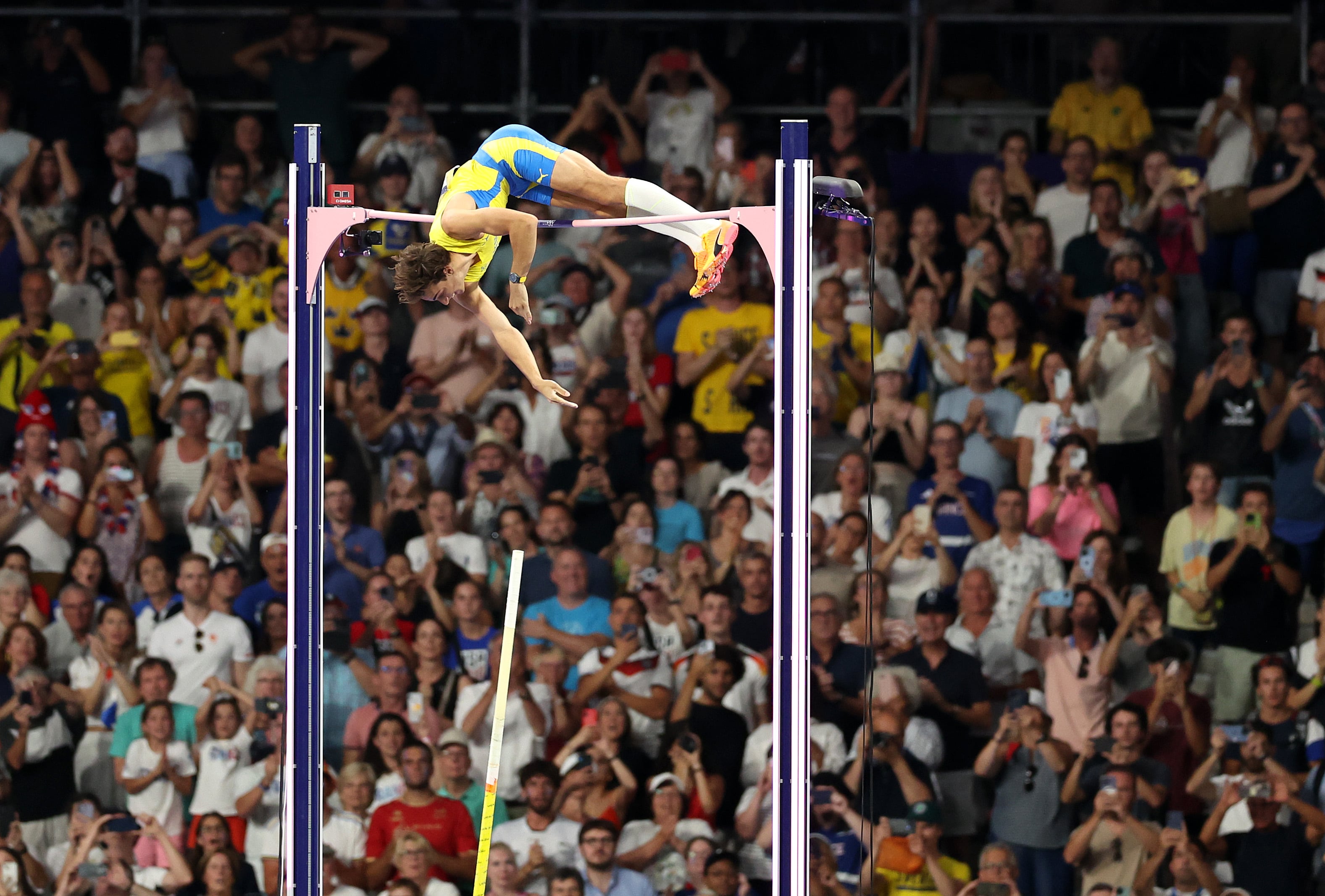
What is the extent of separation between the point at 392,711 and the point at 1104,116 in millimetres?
5514

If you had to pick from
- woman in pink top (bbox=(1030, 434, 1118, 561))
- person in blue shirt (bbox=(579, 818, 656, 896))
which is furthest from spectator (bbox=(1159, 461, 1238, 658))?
person in blue shirt (bbox=(579, 818, 656, 896))

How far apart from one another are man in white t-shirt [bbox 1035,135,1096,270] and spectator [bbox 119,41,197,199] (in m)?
5.23

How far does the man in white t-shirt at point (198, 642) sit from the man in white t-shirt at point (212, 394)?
912 millimetres

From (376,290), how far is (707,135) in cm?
222

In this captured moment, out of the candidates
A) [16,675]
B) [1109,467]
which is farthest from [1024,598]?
[16,675]

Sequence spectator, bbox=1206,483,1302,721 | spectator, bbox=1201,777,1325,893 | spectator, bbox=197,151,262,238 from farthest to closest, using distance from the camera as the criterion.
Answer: spectator, bbox=197,151,262,238 → spectator, bbox=1206,483,1302,721 → spectator, bbox=1201,777,1325,893

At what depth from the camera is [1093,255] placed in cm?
1093

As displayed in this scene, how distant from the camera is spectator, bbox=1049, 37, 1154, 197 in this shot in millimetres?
11312

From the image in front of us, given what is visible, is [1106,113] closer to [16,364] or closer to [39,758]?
[16,364]

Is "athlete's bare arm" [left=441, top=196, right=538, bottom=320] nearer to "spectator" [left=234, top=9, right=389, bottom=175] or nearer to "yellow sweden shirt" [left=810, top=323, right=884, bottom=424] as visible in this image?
"yellow sweden shirt" [left=810, top=323, right=884, bottom=424]

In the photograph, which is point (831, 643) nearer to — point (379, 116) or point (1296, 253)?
point (1296, 253)

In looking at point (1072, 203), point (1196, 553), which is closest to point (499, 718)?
point (1196, 553)

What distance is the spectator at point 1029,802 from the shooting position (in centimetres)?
948

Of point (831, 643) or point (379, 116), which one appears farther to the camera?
point (379, 116)
